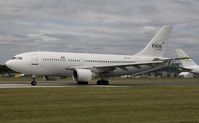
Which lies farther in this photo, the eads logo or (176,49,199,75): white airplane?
(176,49,199,75): white airplane

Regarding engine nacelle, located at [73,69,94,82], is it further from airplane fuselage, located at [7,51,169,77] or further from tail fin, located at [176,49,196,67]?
tail fin, located at [176,49,196,67]

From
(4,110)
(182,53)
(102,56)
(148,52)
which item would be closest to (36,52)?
(102,56)

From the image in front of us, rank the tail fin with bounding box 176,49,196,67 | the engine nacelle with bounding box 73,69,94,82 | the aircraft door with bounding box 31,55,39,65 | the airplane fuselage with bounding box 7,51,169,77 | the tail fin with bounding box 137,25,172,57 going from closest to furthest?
the airplane fuselage with bounding box 7,51,169,77 < the aircraft door with bounding box 31,55,39,65 < the engine nacelle with bounding box 73,69,94,82 < the tail fin with bounding box 137,25,172,57 < the tail fin with bounding box 176,49,196,67

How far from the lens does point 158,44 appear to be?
51.6 metres

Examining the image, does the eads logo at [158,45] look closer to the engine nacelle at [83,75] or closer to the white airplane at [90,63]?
the white airplane at [90,63]

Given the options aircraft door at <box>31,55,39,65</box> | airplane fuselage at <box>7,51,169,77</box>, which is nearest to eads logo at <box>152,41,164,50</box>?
airplane fuselage at <box>7,51,169,77</box>

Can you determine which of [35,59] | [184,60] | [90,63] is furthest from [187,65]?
[35,59]

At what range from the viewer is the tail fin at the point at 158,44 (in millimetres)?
51344

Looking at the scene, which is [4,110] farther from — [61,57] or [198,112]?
[61,57]

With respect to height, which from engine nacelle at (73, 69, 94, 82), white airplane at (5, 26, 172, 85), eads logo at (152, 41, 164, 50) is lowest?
engine nacelle at (73, 69, 94, 82)

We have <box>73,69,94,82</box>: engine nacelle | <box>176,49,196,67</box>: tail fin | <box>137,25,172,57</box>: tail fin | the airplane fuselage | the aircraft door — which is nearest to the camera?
the airplane fuselage

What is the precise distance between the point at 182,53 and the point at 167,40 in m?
27.6

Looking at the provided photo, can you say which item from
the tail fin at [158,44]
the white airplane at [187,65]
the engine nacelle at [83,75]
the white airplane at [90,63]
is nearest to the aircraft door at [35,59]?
the white airplane at [90,63]

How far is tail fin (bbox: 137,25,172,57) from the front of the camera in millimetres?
51344
